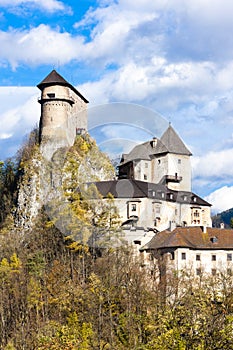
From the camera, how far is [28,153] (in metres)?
70.4

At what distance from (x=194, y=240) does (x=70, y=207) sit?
11.2 meters

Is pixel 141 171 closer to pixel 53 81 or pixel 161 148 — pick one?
pixel 161 148

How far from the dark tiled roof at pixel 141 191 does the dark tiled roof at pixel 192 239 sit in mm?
7515

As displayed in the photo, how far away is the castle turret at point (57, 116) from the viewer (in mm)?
69438

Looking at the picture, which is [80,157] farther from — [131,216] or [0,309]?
[0,309]

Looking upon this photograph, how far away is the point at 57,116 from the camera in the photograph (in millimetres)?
70250

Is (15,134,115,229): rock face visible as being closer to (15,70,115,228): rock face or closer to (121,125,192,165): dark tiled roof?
(15,70,115,228): rock face

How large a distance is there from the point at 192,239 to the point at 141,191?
966 centimetres

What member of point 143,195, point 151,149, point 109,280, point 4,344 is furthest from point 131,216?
point 4,344

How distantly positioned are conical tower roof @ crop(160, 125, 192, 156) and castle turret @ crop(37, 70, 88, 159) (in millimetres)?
9805

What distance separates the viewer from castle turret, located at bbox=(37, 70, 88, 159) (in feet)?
228

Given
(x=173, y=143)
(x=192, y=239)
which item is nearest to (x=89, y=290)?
(x=192, y=239)

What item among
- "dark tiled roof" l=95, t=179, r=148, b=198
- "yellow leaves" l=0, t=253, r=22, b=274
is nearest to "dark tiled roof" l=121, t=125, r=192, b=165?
"dark tiled roof" l=95, t=179, r=148, b=198

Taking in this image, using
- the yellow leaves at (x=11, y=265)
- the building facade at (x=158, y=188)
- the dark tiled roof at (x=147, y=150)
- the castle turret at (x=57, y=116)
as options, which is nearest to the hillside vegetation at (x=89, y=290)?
the yellow leaves at (x=11, y=265)
